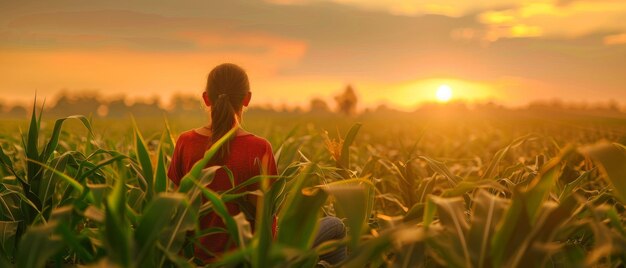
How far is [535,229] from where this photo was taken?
67.2 inches

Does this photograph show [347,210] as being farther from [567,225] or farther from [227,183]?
[227,183]

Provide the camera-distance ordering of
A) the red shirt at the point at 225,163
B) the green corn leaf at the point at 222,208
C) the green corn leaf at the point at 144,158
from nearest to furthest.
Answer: the green corn leaf at the point at 222,208 < the green corn leaf at the point at 144,158 < the red shirt at the point at 225,163

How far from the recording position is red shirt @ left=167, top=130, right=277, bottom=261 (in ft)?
9.14

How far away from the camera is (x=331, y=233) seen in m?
2.85

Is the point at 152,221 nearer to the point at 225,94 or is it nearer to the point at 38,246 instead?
the point at 38,246

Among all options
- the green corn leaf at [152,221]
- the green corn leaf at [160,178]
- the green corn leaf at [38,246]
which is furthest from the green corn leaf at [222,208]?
the green corn leaf at [38,246]

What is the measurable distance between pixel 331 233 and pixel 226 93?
3.08 feet

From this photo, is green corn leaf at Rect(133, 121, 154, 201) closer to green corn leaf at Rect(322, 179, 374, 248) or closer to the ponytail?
the ponytail

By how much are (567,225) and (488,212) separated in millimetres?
313

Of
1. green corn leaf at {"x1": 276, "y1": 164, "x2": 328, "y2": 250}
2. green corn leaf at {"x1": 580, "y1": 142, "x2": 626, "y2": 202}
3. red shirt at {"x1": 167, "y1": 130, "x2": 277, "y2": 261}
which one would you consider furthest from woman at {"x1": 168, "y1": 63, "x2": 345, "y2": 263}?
green corn leaf at {"x1": 580, "y1": 142, "x2": 626, "y2": 202}

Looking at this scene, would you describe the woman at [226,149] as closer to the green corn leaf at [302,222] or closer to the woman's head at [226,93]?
the woman's head at [226,93]

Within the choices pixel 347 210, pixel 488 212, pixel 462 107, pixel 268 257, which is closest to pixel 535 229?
pixel 488 212

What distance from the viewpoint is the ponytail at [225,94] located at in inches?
114

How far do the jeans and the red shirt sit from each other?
0.24 meters
